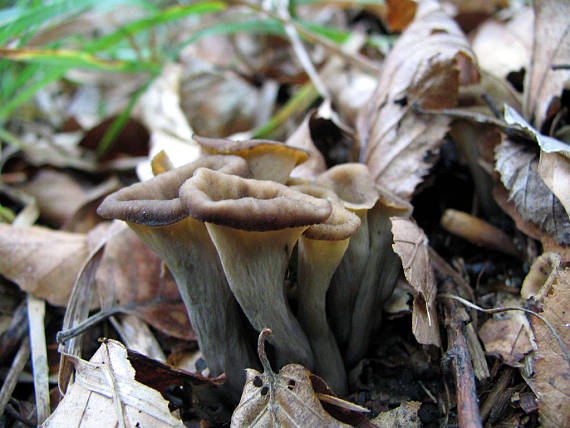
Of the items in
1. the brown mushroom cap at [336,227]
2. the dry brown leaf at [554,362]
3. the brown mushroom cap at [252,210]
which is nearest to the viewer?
the brown mushroom cap at [252,210]

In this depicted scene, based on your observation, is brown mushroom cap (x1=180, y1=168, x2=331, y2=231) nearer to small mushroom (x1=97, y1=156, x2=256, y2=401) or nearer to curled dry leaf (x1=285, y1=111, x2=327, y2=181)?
small mushroom (x1=97, y1=156, x2=256, y2=401)

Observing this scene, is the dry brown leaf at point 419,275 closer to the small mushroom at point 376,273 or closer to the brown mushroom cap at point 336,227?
the small mushroom at point 376,273

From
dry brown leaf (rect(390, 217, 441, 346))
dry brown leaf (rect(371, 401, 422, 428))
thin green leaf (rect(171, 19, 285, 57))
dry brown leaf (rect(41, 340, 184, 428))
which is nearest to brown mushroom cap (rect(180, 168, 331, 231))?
dry brown leaf (rect(390, 217, 441, 346))

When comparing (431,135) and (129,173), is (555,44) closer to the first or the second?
(431,135)

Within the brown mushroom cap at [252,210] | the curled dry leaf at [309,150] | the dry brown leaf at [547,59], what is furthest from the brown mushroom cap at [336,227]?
the dry brown leaf at [547,59]

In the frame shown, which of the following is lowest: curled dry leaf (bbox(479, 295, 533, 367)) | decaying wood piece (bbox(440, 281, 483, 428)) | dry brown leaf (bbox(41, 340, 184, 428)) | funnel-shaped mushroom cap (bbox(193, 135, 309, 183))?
curled dry leaf (bbox(479, 295, 533, 367))
